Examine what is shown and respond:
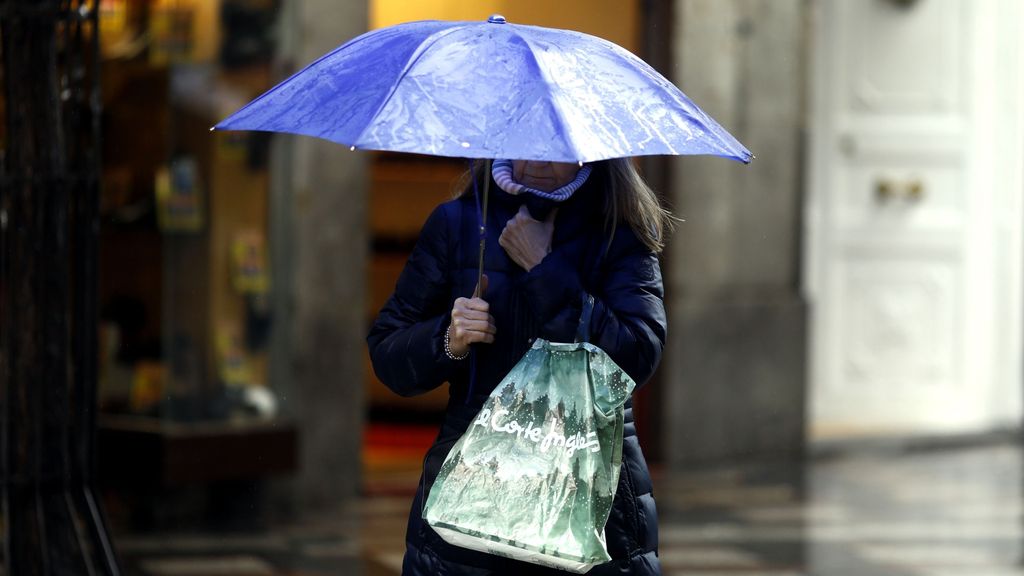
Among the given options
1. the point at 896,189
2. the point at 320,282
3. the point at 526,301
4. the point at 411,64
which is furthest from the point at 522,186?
the point at 896,189

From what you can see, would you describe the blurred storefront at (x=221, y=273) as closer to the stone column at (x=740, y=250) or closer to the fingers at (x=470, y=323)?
the stone column at (x=740, y=250)

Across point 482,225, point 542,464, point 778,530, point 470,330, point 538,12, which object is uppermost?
point 538,12

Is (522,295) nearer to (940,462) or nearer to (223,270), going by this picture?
(223,270)

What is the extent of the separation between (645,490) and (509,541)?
0.41m

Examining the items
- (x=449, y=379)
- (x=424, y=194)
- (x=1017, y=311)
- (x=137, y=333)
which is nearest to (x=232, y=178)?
(x=137, y=333)

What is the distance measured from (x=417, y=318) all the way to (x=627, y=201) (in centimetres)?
50

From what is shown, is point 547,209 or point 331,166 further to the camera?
point 331,166

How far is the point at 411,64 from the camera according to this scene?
306 cm

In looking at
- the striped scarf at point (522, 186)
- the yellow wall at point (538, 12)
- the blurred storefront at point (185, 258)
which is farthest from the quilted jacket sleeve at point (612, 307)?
the yellow wall at point (538, 12)

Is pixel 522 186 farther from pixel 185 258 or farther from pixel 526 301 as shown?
pixel 185 258

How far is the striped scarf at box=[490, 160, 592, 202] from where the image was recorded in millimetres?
3201

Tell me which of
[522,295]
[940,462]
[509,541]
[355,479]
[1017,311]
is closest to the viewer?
[509,541]

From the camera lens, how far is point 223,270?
7402 mm

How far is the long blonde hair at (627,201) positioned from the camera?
329 centimetres
